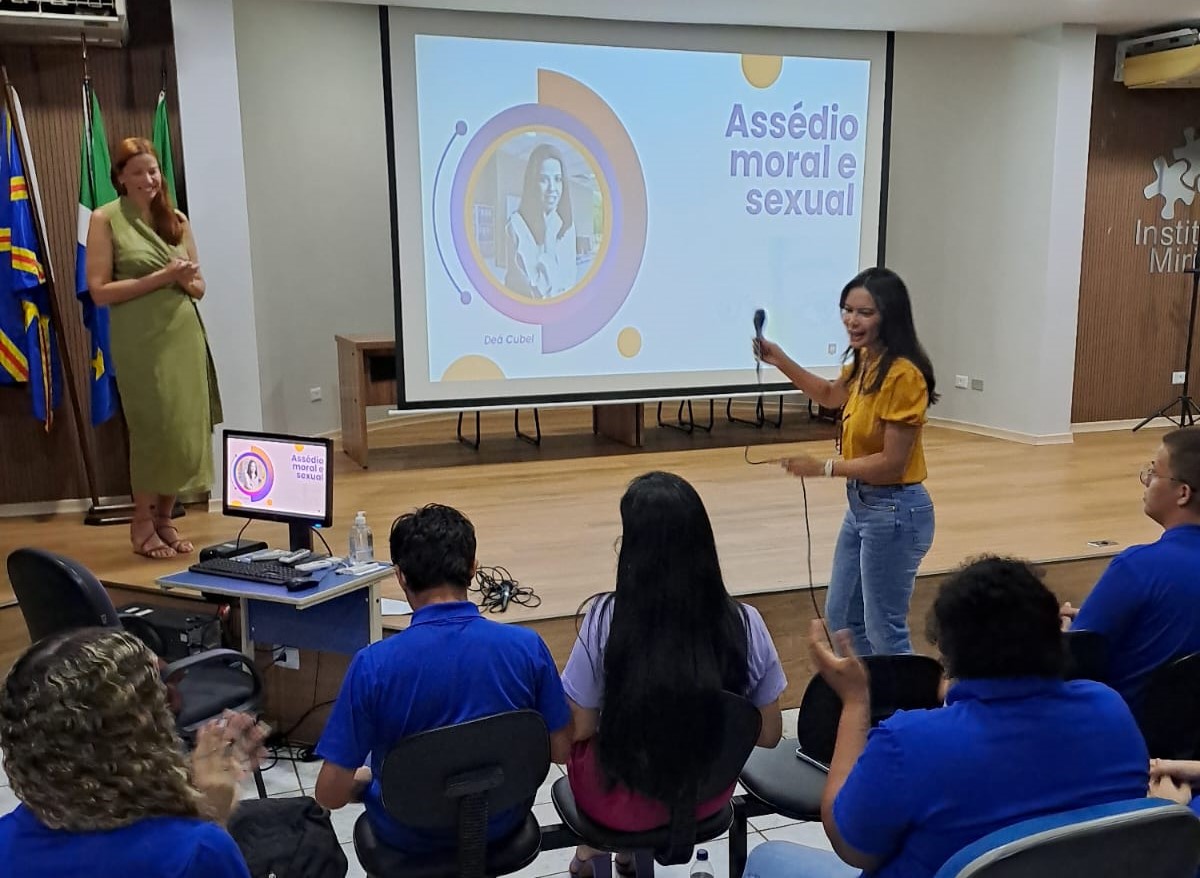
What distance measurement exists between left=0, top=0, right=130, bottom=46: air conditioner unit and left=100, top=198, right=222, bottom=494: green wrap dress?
1.02 m

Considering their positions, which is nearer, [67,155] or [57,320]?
[57,320]

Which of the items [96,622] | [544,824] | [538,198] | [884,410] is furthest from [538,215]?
[96,622]

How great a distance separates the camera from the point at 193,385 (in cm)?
425

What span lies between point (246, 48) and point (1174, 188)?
6.41 meters

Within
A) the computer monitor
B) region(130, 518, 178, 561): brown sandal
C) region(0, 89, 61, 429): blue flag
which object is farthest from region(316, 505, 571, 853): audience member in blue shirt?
region(0, 89, 61, 429): blue flag

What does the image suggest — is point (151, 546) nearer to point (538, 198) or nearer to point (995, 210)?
point (538, 198)

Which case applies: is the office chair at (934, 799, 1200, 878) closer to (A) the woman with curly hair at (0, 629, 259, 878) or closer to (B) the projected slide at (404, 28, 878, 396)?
(A) the woman with curly hair at (0, 629, 259, 878)

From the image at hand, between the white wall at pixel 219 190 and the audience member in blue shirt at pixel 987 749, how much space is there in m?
4.15

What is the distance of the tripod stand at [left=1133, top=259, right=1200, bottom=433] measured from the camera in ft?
23.1

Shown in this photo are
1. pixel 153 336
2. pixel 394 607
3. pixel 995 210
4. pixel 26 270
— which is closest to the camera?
pixel 394 607

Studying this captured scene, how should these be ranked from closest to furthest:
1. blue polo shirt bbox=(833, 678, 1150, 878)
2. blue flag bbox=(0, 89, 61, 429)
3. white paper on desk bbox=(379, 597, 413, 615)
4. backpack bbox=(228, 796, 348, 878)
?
blue polo shirt bbox=(833, 678, 1150, 878) < backpack bbox=(228, 796, 348, 878) < white paper on desk bbox=(379, 597, 413, 615) < blue flag bbox=(0, 89, 61, 429)

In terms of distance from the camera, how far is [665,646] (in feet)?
6.19

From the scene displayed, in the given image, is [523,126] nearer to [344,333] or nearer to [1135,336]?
[344,333]

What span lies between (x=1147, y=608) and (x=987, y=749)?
904mm
